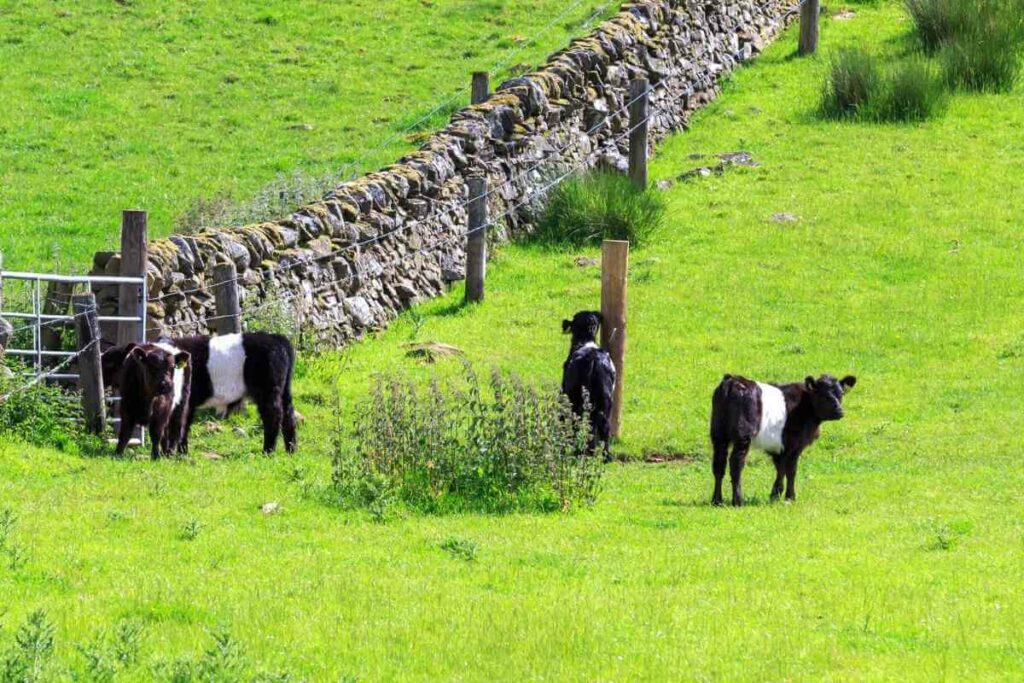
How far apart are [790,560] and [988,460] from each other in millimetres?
5624

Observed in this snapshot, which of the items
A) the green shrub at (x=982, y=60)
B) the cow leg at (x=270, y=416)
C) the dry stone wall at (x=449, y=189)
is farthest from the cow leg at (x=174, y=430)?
the green shrub at (x=982, y=60)

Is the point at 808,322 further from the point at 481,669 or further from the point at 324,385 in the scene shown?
the point at 481,669

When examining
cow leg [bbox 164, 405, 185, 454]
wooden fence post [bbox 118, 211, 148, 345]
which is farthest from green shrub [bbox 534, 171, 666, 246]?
cow leg [bbox 164, 405, 185, 454]

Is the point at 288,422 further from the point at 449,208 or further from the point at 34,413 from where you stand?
the point at 449,208

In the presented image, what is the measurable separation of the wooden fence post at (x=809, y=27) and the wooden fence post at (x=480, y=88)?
821 centimetres

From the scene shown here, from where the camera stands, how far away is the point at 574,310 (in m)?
21.5

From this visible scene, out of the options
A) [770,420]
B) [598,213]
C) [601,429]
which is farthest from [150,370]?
[598,213]

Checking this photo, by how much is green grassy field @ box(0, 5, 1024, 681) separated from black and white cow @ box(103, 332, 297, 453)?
1.63ft

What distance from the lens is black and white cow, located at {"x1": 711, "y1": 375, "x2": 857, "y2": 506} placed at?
13.7 m

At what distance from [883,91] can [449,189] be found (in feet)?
33.0

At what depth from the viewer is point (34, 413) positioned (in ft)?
47.6

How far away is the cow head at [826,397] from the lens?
14.1 metres

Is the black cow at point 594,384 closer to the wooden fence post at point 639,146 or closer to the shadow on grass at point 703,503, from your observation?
the shadow on grass at point 703,503

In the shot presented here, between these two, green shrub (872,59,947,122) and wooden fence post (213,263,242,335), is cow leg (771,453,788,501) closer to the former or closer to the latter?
wooden fence post (213,263,242,335)
